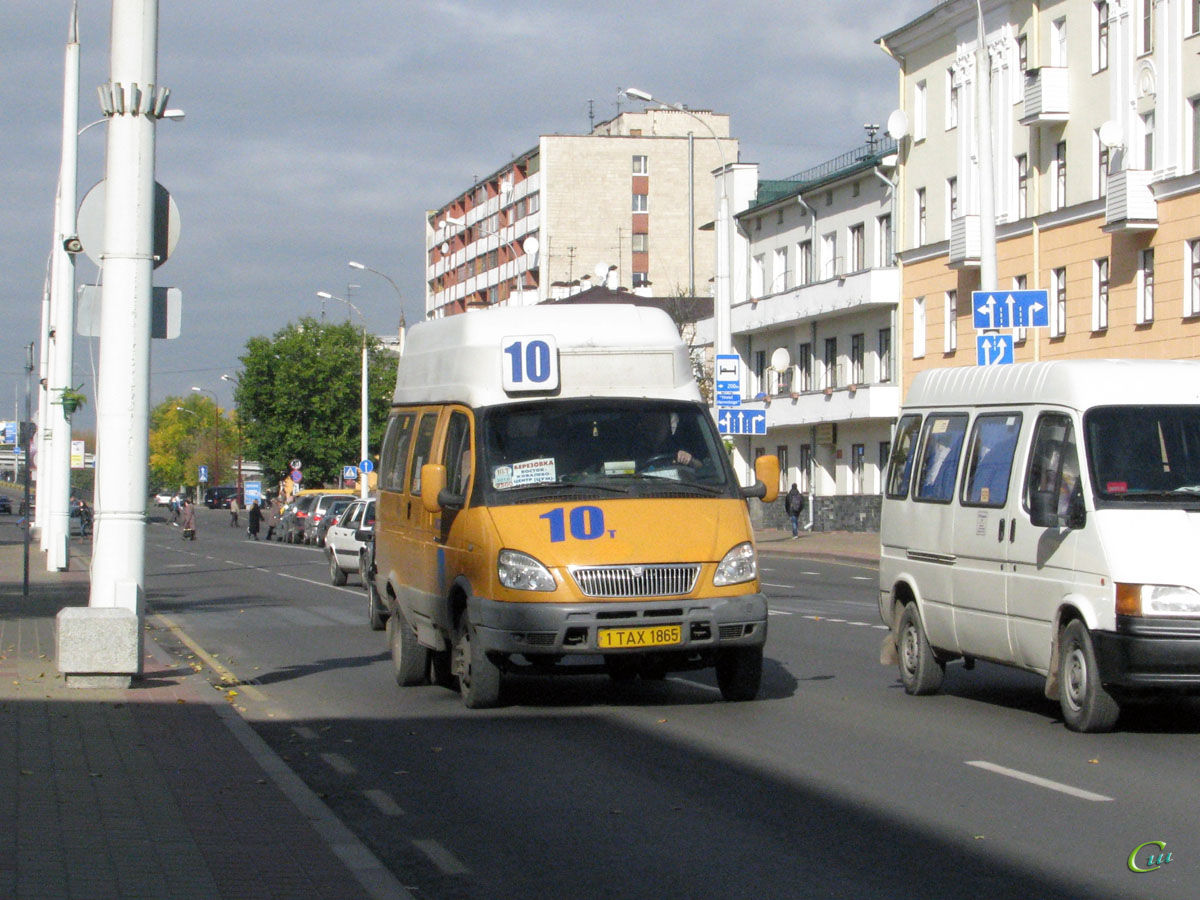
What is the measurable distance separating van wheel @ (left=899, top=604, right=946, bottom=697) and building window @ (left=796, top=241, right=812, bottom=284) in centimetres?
4809

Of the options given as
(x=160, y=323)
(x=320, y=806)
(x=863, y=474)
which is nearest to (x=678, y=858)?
(x=320, y=806)

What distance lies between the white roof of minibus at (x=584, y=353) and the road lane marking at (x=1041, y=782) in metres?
4.18

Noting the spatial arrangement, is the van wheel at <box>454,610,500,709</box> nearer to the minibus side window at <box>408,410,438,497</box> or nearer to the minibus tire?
the minibus side window at <box>408,410,438,497</box>

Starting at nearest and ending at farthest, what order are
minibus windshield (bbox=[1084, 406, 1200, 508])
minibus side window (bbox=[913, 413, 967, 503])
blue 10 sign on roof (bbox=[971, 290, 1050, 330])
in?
minibus windshield (bbox=[1084, 406, 1200, 508])
minibus side window (bbox=[913, 413, 967, 503])
blue 10 sign on roof (bbox=[971, 290, 1050, 330])

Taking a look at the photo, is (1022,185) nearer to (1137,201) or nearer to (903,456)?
(1137,201)

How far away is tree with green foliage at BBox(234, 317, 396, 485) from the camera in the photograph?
289ft

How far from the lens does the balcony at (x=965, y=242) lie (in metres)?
47.1

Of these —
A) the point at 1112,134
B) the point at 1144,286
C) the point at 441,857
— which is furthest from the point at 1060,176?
the point at 441,857

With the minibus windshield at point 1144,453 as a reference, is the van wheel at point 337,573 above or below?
below

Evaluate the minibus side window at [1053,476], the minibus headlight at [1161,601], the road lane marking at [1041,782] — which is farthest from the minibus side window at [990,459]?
the road lane marking at [1041,782]

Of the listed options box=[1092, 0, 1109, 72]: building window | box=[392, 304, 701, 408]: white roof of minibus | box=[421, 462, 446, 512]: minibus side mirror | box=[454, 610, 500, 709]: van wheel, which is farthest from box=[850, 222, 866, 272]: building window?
box=[454, 610, 500, 709]: van wheel

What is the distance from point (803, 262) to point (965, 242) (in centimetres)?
1392

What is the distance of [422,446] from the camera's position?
13.6 m

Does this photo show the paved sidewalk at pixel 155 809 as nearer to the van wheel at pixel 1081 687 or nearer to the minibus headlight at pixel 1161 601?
the van wheel at pixel 1081 687
